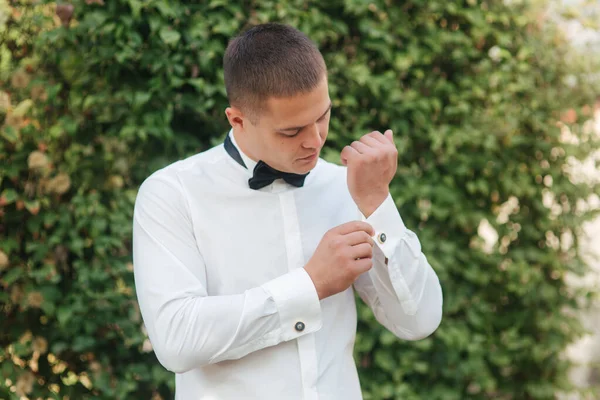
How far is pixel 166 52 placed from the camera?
2.92 metres

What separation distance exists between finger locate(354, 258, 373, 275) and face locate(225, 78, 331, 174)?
28 cm

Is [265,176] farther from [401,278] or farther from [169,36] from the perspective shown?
[169,36]

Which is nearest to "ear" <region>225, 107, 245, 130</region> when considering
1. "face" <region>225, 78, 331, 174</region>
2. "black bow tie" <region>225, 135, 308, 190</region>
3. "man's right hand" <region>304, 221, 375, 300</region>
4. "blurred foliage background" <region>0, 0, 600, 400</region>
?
"face" <region>225, 78, 331, 174</region>

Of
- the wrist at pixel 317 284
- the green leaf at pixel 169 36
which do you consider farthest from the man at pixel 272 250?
the green leaf at pixel 169 36

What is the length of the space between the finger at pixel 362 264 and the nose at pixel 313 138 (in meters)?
0.30

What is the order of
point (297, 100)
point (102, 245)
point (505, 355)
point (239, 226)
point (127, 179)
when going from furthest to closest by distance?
point (505, 355) < point (127, 179) < point (102, 245) < point (239, 226) < point (297, 100)

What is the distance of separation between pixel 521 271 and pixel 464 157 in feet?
2.20

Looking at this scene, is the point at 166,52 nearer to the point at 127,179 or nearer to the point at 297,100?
the point at 127,179

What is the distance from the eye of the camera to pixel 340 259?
1662mm

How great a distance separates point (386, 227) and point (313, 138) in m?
0.30

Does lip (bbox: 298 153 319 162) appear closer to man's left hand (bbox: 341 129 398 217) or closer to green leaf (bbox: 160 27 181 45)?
man's left hand (bbox: 341 129 398 217)

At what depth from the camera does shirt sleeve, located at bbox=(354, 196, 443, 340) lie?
177 cm

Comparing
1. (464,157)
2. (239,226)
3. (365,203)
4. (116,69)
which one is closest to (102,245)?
(116,69)

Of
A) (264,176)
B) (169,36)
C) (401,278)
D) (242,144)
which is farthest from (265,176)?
(169,36)
